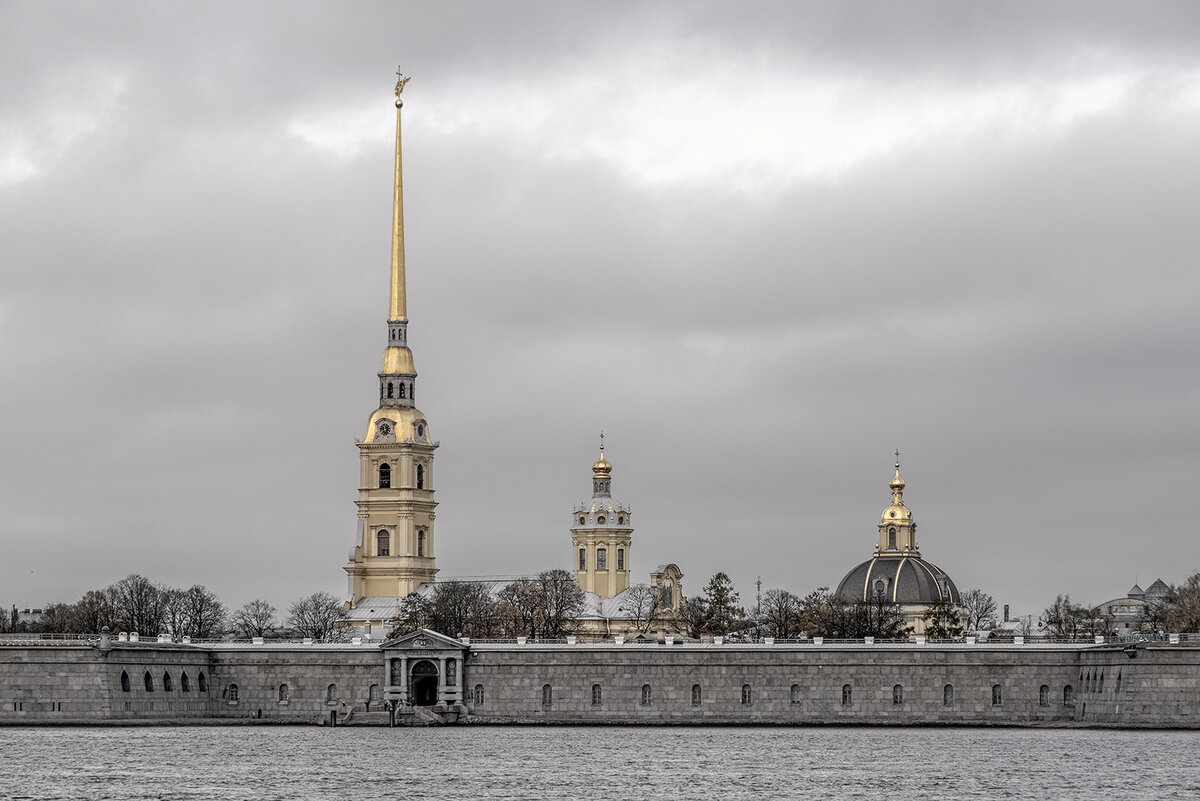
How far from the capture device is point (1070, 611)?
188m

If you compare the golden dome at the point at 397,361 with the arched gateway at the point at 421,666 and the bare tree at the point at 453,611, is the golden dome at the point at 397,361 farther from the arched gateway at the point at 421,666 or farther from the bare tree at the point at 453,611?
the arched gateway at the point at 421,666

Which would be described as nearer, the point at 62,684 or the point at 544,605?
the point at 62,684

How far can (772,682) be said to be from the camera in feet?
396

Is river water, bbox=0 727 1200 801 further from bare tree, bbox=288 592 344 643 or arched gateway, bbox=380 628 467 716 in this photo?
bare tree, bbox=288 592 344 643

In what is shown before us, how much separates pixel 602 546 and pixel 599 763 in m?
98.0

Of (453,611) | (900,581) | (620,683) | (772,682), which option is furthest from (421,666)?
(900,581)

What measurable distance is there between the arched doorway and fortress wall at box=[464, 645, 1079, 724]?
7.38 ft

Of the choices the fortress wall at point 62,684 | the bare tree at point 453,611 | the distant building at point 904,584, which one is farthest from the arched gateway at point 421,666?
the distant building at point 904,584

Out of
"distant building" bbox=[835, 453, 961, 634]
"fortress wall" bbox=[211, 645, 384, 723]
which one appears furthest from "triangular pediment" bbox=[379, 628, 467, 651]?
"distant building" bbox=[835, 453, 961, 634]

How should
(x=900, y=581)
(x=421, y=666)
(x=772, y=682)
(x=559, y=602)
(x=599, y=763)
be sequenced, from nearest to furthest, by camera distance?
(x=599, y=763) → (x=772, y=682) → (x=421, y=666) → (x=559, y=602) → (x=900, y=581)

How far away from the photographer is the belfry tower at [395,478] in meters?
178

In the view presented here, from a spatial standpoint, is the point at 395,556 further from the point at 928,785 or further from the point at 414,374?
the point at 928,785

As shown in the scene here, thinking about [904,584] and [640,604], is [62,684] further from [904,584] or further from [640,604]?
[904,584]

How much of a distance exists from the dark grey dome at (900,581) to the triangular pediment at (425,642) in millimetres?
70634
